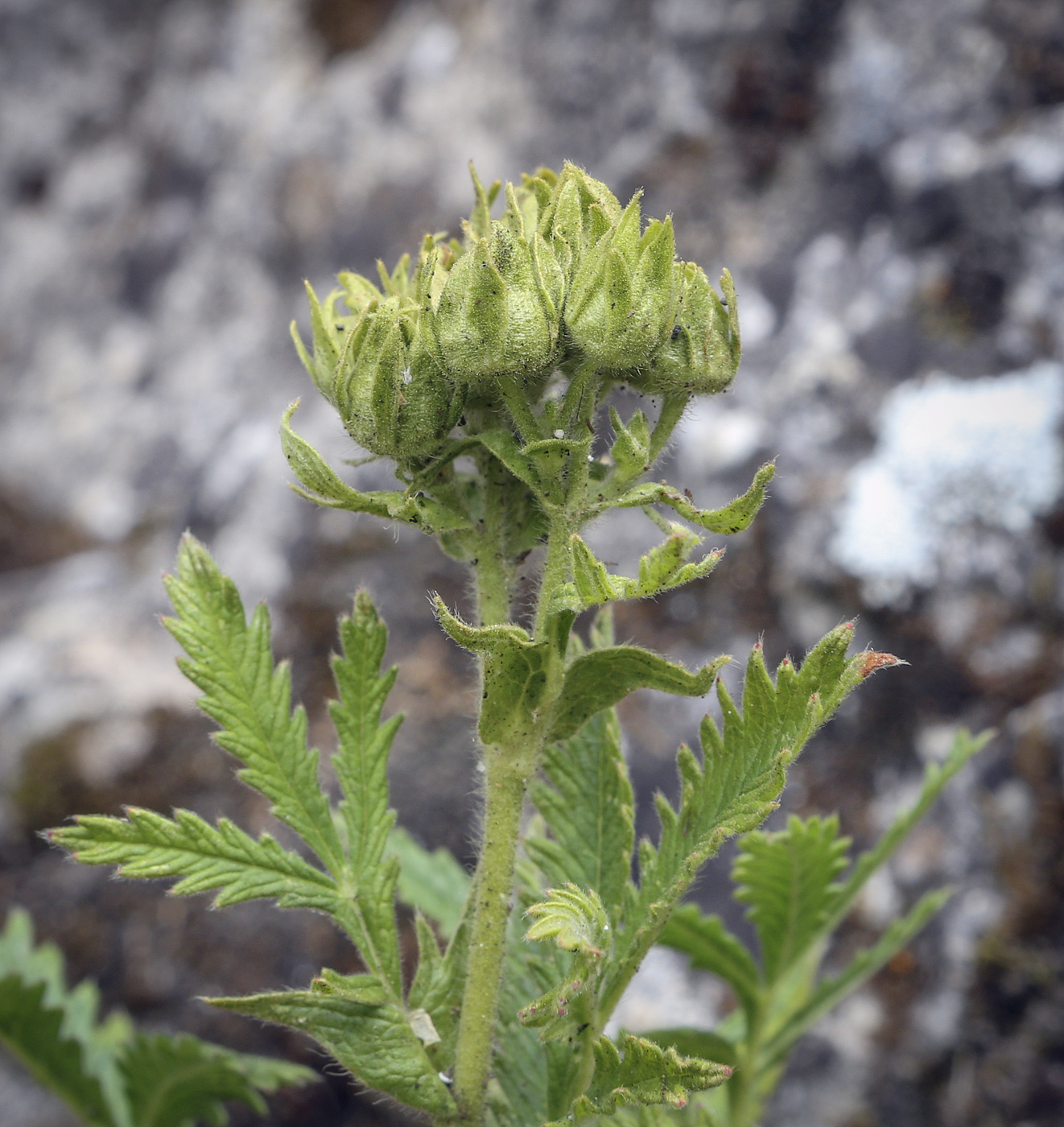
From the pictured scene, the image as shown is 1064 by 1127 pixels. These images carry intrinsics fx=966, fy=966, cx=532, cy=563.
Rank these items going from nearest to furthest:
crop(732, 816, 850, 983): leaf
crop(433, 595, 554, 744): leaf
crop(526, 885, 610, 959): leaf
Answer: crop(526, 885, 610, 959): leaf, crop(433, 595, 554, 744): leaf, crop(732, 816, 850, 983): leaf

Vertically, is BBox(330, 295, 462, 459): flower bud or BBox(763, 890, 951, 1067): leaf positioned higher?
BBox(330, 295, 462, 459): flower bud

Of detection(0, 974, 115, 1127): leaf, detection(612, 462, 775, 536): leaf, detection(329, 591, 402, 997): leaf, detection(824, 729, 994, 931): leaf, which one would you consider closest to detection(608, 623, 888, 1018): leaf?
detection(612, 462, 775, 536): leaf

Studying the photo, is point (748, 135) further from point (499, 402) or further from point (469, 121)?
point (499, 402)

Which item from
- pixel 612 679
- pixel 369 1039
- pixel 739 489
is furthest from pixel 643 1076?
pixel 739 489

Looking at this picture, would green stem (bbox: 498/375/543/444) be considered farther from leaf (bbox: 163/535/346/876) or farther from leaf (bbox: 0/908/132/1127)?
leaf (bbox: 0/908/132/1127)

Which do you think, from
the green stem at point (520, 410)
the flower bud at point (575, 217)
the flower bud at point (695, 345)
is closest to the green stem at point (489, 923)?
the green stem at point (520, 410)

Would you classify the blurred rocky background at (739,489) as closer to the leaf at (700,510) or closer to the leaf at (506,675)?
the leaf at (506,675)
